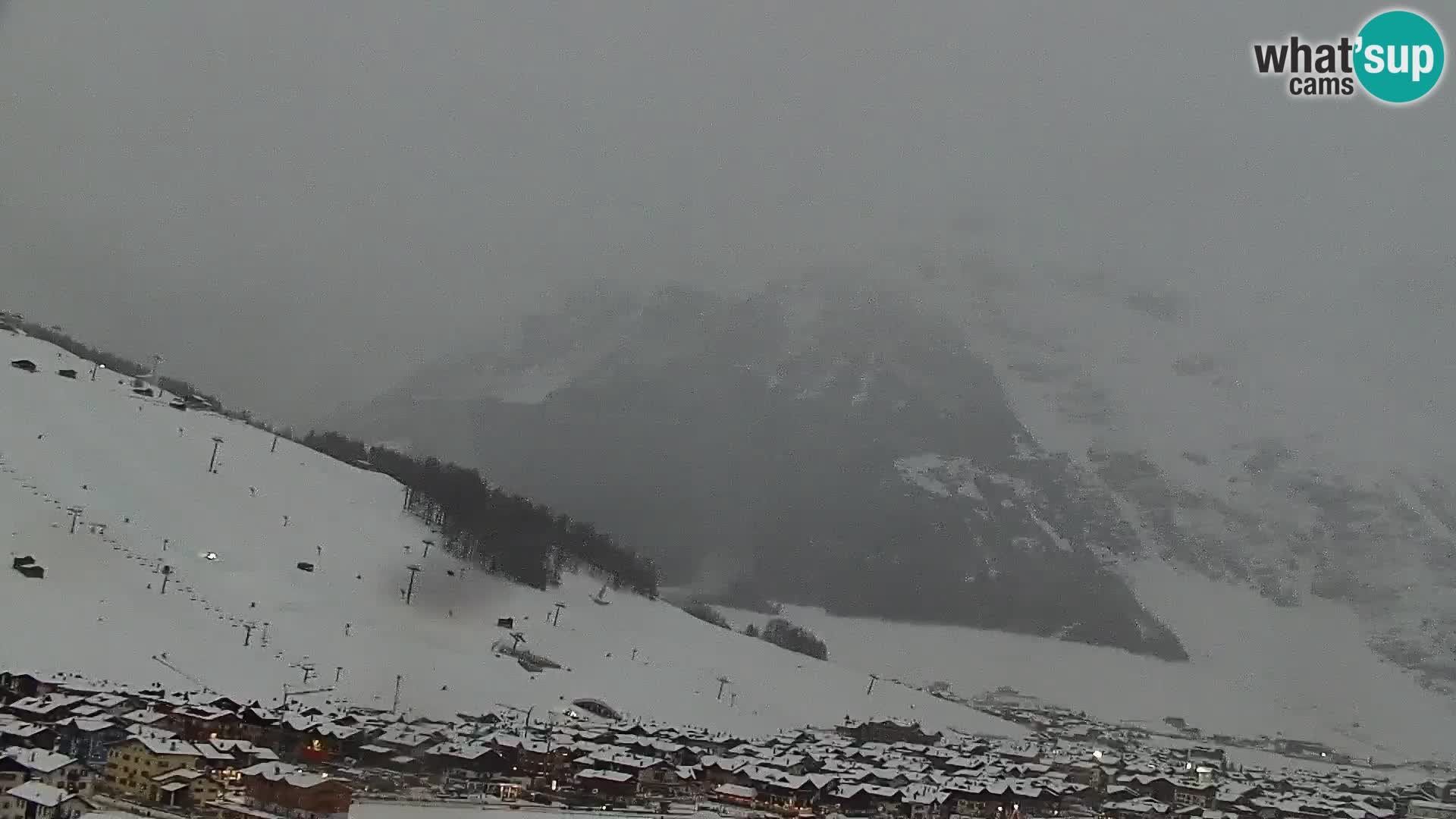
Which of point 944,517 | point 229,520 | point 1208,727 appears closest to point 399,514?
point 229,520

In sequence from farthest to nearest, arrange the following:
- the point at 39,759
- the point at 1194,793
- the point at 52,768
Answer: the point at 1194,793
the point at 39,759
the point at 52,768

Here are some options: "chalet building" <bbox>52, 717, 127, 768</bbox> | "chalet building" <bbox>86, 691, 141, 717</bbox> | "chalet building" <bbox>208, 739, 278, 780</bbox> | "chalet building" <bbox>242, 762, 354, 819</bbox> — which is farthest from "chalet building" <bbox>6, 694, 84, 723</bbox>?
"chalet building" <bbox>242, 762, 354, 819</bbox>

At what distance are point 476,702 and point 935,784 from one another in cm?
1243

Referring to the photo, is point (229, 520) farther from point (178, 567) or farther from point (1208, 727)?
point (1208, 727)

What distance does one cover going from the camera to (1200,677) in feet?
226

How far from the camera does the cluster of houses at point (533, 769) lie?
54.4 feet

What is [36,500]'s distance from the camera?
3319cm

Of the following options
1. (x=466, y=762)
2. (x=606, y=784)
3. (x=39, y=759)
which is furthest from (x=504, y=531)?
(x=39, y=759)

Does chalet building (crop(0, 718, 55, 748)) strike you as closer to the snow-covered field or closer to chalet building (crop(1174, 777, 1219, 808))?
chalet building (crop(1174, 777, 1219, 808))

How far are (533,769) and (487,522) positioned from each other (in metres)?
24.8

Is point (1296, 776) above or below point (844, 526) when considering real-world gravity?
below

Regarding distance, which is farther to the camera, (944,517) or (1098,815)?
(944,517)

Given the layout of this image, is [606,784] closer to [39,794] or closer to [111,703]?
[111,703]

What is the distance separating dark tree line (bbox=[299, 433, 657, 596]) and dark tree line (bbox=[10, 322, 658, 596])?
41 mm
